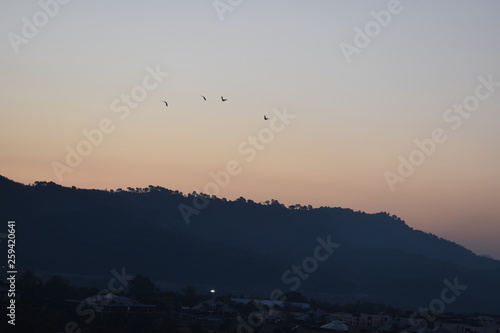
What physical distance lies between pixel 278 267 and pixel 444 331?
70.3 m

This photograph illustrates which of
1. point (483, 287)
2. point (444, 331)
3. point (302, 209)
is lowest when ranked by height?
point (444, 331)

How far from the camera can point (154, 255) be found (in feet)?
353

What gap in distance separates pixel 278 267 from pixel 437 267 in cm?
4455

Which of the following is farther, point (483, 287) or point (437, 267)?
point (437, 267)

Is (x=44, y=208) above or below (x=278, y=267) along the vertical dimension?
above

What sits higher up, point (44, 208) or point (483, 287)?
point (44, 208)

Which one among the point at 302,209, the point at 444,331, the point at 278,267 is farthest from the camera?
the point at 302,209

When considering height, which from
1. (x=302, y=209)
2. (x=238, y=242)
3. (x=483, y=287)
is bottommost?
(x=483, y=287)

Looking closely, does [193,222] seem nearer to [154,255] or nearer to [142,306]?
[154,255]

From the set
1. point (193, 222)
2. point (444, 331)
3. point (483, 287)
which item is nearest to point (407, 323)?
point (444, 331)

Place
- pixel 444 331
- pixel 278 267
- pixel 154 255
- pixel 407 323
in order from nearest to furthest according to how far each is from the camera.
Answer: pixel 444 331, pixel 407 323, pixel 154 255, pixel 278 267

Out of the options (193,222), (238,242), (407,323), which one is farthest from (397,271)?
(407,323)

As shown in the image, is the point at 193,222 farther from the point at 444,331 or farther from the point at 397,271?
the point at 444,331

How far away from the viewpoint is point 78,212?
11975cm
